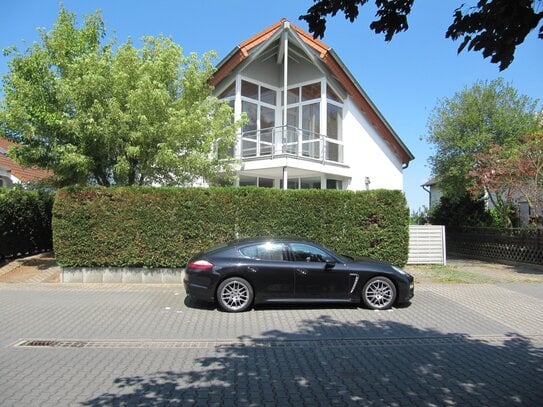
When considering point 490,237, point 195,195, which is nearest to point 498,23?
point 195,195

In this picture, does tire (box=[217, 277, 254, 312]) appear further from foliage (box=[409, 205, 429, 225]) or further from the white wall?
foliage (box=[409, 205, 429, 225])

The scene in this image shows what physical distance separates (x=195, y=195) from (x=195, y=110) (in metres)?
3.10

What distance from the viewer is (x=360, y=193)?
12977mm

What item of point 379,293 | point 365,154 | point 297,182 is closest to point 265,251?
point 379,293

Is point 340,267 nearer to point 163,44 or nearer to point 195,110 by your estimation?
point 195,110

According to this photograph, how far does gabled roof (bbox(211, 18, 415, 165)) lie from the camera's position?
17.9m

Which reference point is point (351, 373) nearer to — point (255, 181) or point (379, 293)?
point (379, 293)

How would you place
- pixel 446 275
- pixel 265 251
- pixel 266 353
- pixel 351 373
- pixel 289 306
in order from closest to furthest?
1. pixel 351 373
2. pixel 266 353
3. pixel 265 251
4. pixel 289 306
5. pixel 446 275

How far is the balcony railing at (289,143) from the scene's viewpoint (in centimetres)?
1811

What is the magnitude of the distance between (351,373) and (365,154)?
50.7 ft

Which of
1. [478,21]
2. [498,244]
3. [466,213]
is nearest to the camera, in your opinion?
[478,21]

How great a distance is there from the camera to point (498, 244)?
18.9 metres

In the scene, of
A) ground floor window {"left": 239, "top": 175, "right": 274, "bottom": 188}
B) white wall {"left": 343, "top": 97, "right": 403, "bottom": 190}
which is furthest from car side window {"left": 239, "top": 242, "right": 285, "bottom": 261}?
white wall {"left": 343, "top": 97, "right": 403, "bottom": 190}

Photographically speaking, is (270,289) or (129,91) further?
(129,91)
